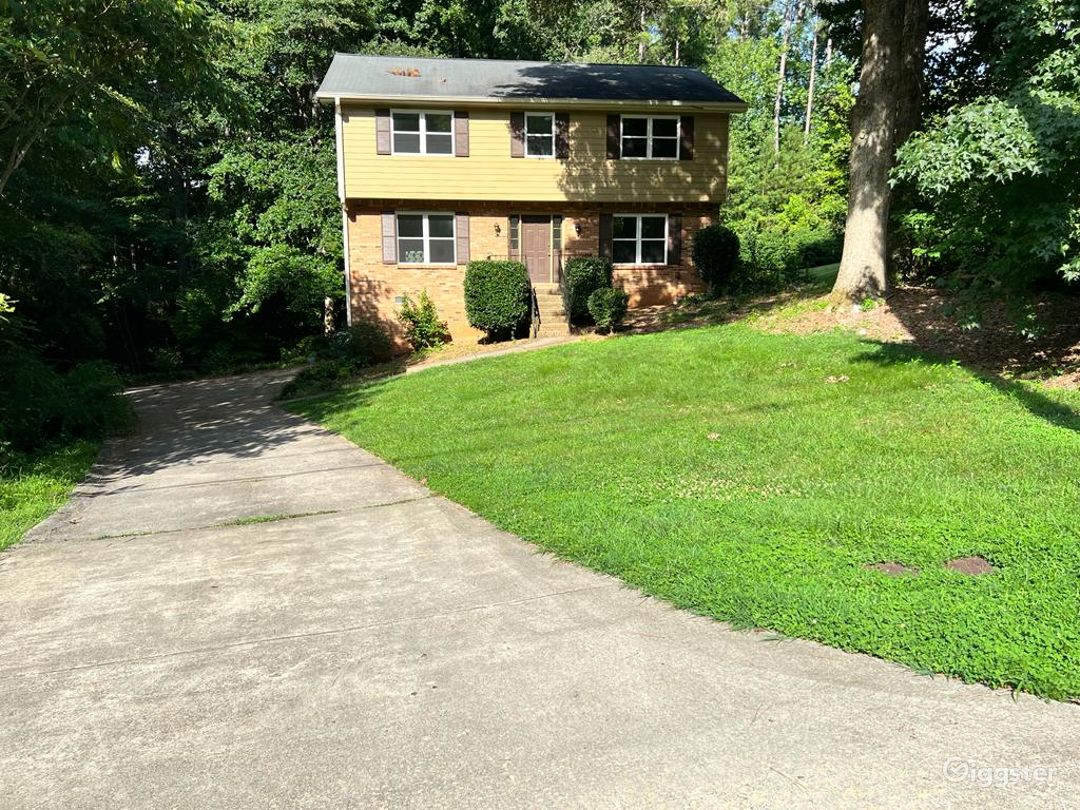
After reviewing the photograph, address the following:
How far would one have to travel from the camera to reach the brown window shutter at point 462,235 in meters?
20.7

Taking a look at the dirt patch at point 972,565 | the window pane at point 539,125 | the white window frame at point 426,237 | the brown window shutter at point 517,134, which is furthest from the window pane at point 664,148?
the dirt patch at point 972,565

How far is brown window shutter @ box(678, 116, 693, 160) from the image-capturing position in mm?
20953

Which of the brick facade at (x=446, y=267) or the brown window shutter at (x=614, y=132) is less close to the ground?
the brown window shutter at (x=614, y=132)

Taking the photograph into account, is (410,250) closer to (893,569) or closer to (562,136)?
(562,136)

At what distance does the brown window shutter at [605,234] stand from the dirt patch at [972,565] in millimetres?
17583

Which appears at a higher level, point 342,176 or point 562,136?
point 562,136

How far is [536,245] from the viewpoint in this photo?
69.7ft

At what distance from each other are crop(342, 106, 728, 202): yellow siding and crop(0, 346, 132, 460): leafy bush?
30.9 feet

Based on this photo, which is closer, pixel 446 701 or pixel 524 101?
pixel 446 701

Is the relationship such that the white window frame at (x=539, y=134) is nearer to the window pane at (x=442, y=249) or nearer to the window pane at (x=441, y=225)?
the window pane at (x=441, y=225)

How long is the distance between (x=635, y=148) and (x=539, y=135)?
270 cm

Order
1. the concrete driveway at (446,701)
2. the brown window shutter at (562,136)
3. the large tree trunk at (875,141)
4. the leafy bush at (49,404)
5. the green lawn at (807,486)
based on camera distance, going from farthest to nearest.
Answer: the brown window shutter at (562,136)
the large tree trunk at (875,141)
the leafy bush at (49,404)
the green lawn at (807,486)
the concrete driveway at (446,701)

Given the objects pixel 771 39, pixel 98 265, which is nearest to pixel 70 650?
pixel 98 265

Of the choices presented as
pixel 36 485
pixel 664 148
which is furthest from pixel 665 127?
pixel 36 485
